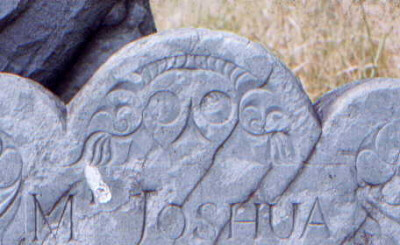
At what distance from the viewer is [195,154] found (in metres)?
1.88

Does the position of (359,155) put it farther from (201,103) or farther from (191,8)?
(191,8)

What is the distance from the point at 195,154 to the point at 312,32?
2596 millimetres

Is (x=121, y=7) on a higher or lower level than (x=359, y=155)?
higher

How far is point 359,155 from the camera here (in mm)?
1902

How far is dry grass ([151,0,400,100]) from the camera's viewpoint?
403cm

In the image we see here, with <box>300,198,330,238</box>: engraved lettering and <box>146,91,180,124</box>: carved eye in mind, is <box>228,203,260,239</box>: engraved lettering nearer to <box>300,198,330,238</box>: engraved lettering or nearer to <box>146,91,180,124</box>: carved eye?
<box>300,198,330,238</box>: engraved lettering

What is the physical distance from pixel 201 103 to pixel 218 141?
4.3 inches

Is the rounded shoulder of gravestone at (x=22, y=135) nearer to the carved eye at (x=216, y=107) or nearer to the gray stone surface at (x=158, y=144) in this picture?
the gray stone surface at (x=158, y=144)

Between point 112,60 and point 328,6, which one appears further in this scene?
point 328,6

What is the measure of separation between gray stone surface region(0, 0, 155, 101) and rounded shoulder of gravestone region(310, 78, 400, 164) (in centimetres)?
79

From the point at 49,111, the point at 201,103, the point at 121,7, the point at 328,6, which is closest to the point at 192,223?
the point at 201,103

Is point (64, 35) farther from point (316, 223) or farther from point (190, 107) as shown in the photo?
point (316, 223)

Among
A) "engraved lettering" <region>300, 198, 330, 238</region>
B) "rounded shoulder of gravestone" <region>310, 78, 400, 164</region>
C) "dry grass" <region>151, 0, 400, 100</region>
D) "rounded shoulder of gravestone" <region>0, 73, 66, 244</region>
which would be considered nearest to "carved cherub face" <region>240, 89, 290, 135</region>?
"rounded shoulder of gravestone" <region>310, 78, 400, 164</region>

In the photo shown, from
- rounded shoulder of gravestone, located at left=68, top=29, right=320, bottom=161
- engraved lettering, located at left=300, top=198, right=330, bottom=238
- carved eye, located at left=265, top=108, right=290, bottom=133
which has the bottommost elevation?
engraved lettering, located at left=300, top=198, right=330, bottom=238
